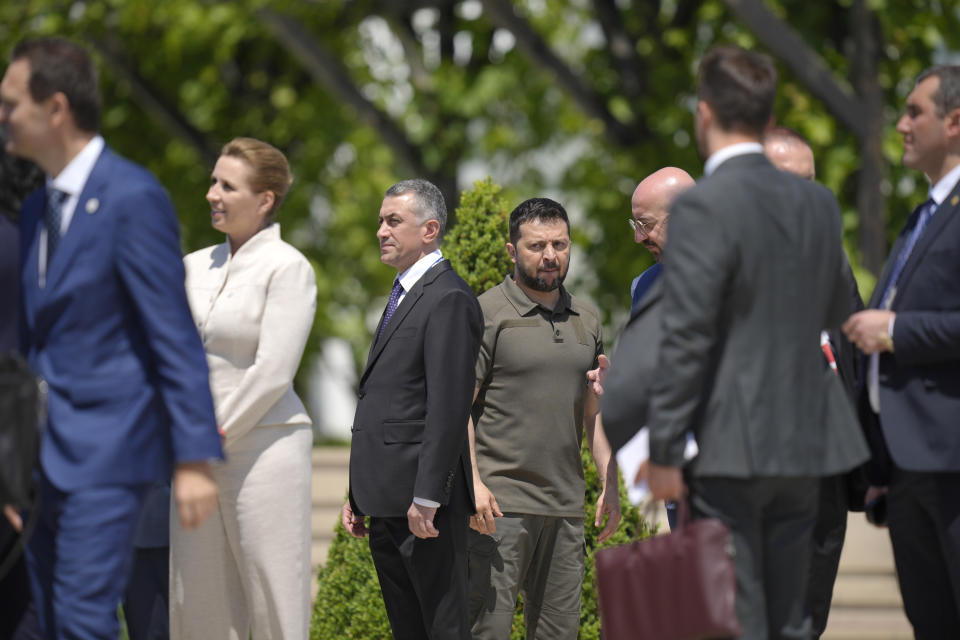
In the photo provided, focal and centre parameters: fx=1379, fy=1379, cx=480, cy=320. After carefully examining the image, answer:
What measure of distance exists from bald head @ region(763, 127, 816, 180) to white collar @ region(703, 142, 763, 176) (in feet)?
4.48

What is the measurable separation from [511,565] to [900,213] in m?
5.73

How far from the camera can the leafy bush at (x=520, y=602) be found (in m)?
6.17

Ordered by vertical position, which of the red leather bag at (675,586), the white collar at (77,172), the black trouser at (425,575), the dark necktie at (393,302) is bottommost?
the black trouser at (425,575)

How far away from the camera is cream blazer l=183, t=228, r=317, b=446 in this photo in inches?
192

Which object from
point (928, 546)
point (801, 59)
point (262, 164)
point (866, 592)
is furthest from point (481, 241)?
point (866, 592)

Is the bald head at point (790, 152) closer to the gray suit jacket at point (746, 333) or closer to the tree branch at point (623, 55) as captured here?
the gray suit jacket at point (746, 333)

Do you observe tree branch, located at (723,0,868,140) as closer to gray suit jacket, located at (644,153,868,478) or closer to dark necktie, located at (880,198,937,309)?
dark necktie, located at (880,198,937,309)

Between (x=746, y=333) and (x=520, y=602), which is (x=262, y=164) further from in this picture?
(x=520, y=602)

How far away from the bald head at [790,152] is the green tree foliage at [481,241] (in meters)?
1.49

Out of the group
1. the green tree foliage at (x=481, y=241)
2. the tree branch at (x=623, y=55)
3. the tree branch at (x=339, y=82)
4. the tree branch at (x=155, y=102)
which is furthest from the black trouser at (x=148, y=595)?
the tree branch at (x=155, y=102)

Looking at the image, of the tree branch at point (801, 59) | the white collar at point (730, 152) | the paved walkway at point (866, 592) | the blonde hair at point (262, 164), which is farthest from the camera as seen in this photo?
the tree branch at point (801, 59)

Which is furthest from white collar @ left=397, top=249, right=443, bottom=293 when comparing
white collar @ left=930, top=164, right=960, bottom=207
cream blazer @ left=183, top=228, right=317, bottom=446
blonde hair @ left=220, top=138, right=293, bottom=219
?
white collar @ left=930, top=164, right=960, bottom=207

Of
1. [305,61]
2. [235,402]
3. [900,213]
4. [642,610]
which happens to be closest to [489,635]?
[235,402]

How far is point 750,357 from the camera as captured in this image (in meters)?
3.63
